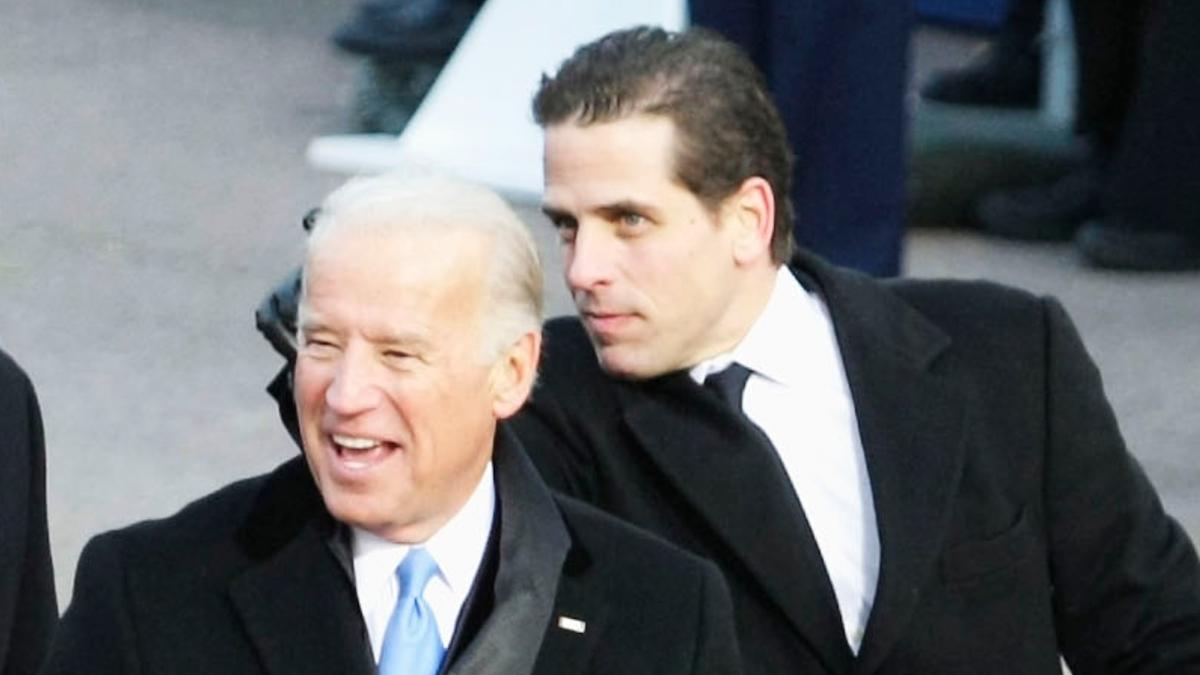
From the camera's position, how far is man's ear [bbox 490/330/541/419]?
3.37 metres

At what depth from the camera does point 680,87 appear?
4090 mm

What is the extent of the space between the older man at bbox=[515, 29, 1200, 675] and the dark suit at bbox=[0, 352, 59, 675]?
2.01 feet

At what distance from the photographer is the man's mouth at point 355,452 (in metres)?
3.24

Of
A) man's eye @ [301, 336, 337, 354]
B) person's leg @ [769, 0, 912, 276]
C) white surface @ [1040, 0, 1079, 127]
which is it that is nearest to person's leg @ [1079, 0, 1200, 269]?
white surface @ [1040, 0, 1079, 127]

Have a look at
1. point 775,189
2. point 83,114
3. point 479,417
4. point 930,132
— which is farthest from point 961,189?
point 479,417

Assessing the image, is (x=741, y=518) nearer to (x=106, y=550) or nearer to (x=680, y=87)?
(x=680, y=87)

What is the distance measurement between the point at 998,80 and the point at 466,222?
584 centimetres

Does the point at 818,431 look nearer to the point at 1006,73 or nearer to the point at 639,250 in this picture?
the point at 639,250

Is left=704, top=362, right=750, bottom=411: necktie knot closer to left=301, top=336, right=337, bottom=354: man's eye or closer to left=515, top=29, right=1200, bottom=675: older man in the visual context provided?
left=515, top=29, right=1200, bottom=675: older man

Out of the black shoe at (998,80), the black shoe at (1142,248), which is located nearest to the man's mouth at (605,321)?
the black shoe at (1142,248)

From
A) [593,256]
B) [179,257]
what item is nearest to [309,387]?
[593,256]

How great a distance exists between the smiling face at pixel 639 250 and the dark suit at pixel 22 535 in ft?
2.28

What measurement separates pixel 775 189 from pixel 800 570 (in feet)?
1.68

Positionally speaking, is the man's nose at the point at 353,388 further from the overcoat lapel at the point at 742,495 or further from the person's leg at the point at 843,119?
the person's leg at the point at 843,119
